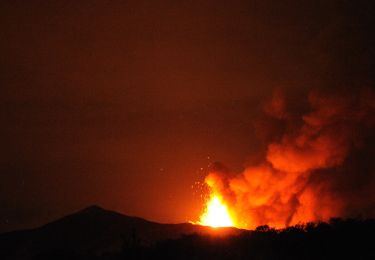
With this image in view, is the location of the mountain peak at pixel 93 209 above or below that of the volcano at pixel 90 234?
above

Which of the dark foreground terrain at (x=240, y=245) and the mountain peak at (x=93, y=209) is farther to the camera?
the mountain peak at (x=93, y=209)

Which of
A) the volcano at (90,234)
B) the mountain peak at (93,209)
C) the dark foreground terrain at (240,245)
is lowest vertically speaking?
the dark foreground terrain at (240,245)

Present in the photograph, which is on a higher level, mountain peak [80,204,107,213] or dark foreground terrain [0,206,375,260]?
mountain peak [80,204,107,213]

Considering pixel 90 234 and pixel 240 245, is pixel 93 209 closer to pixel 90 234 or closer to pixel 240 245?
pixel 90 234

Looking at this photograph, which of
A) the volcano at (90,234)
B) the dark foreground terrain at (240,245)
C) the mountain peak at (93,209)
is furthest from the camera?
the mountain peak at (93,209)

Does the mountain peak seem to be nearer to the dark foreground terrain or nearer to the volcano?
the volcano

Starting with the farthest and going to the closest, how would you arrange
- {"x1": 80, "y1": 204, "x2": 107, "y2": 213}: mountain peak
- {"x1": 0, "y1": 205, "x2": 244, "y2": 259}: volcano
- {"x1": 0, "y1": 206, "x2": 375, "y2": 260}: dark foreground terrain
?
{"x1": 80, "y1": 204, "x2": 107, "y2": 213}: mountain peak → {"x1": 0, "y1": 205, "x2": 244, "y2": 259}: volcano → {"x1": 0, "y1": 206, "x2": 375, "y2": 260}: dark foreground terrain

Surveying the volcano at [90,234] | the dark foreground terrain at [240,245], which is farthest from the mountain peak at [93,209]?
the dark foreground terrain at [240,245]

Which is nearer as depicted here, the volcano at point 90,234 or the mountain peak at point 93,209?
the volcano at point 90,234

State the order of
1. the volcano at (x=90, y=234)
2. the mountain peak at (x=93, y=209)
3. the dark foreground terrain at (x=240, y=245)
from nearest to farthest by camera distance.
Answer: the dark foreground terrain at (x=240, y=245) → the volcano at (x=90, y=234) → the mountain peak at (x=93, y=209)

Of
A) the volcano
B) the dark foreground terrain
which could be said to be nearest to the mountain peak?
the volcano

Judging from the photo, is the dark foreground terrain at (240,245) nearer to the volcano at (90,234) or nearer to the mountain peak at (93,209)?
the volcano at (90,234)

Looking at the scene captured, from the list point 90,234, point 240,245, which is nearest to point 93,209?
point 90,234
